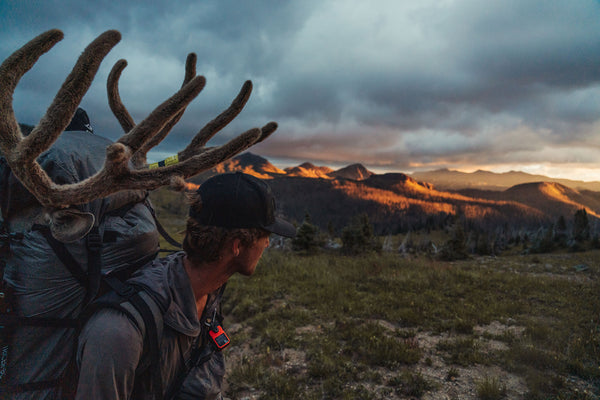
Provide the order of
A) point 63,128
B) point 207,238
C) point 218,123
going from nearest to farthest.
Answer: point 63,128 → point 207,238 → point 218,123

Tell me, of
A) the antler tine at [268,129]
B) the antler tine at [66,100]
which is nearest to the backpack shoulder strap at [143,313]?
the antler tine at [66,100]

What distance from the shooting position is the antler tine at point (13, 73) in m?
1.47

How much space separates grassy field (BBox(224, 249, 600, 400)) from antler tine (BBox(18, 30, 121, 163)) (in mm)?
4778

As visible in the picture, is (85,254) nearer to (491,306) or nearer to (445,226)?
(491,306)

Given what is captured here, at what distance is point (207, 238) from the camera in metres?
2.16

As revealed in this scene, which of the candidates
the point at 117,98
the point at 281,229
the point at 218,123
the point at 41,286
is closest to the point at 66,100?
the point at 41,286

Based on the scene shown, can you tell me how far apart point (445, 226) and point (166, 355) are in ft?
421

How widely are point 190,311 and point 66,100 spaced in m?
1.52

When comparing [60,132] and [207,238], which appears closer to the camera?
[60,132]

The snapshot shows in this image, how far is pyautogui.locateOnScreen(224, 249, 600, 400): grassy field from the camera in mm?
4750

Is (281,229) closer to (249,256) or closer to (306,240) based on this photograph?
(249,256)

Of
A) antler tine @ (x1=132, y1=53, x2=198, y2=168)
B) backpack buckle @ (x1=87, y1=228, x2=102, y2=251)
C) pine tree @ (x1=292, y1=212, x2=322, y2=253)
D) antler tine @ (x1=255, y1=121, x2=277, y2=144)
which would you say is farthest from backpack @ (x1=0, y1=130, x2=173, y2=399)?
pine tree @ (x1=292, y1=212, x2=322, y2=253)

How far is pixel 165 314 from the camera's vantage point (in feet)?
6.18

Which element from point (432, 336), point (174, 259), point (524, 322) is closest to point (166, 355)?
point (174, 259)
